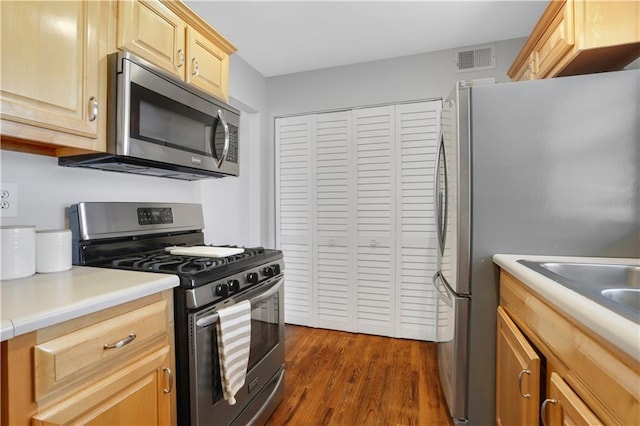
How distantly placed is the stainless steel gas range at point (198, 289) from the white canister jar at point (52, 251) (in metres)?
0.16

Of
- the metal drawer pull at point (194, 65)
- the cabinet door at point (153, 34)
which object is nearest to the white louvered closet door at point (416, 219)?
the metal drawer pull at point (194, 65)

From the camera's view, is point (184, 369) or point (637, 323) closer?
point (637, 323)

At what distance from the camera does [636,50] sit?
1466mm

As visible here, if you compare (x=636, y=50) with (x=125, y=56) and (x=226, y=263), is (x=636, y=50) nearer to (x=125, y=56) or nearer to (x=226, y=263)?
(x=226, y=263)

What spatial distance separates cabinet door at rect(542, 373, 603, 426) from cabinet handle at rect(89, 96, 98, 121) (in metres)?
1.72

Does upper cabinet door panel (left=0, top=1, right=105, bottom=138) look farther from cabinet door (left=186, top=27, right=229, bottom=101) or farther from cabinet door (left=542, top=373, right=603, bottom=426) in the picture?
cabinet door (left=542, top=373, right=603, bottom=426)

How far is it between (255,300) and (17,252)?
881 mm

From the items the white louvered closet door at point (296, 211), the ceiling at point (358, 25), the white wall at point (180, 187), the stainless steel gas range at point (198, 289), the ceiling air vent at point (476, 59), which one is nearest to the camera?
the stainless steel gas range at point (198, 289)

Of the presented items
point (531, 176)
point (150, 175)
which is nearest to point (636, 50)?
point (531, 176)

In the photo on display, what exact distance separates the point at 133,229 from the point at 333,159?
5.79 feet

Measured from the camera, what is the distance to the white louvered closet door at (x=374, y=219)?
8.89 feet

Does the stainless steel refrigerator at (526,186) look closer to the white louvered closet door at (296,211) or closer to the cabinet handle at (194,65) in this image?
the cabinet handle at (194,65)

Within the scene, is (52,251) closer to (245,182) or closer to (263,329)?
(263,329)

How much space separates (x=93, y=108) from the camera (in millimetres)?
1163
